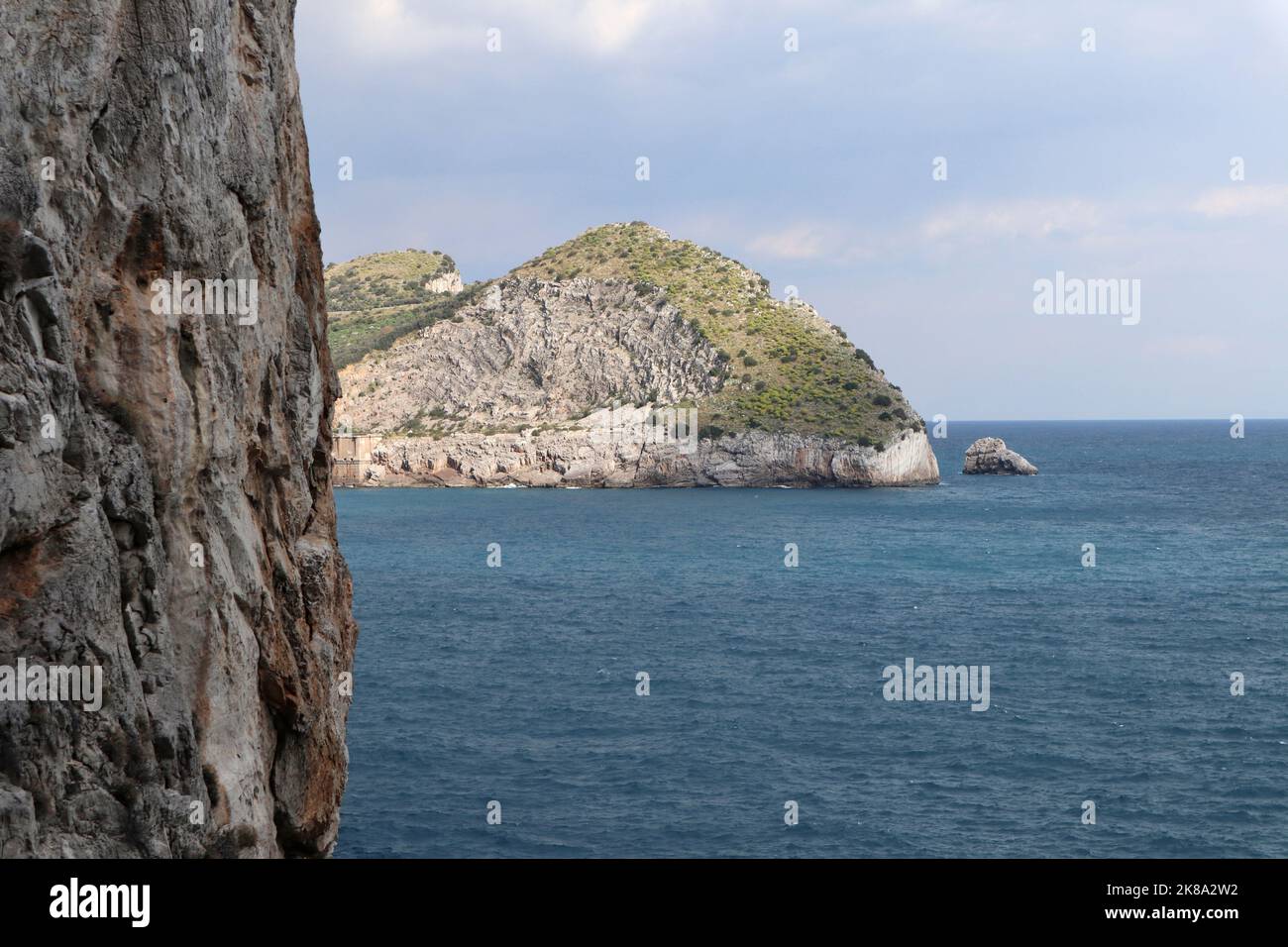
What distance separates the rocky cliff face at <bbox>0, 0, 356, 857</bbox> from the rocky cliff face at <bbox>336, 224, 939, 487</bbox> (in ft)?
377

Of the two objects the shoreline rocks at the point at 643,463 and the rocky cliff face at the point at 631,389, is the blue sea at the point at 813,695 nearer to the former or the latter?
the shoreline rocks at the point at 643,463

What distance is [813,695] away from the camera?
4275cm

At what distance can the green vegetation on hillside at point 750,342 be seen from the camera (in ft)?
429

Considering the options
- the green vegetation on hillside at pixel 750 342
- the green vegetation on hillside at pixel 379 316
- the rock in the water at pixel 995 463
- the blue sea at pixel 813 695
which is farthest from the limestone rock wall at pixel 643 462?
the blue sea at pixel 813 695

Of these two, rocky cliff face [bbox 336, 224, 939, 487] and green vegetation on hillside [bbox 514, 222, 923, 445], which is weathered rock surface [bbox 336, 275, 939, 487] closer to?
rocky cliff face [bbox 336, 224, 939, 487]

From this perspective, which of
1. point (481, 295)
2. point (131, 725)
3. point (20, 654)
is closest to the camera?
point (20, 654)

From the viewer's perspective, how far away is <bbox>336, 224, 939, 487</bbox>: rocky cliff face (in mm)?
130375

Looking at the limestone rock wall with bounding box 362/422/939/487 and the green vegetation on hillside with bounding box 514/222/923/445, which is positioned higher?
the green vegetation on hillside with bounding box 514/222/923/445

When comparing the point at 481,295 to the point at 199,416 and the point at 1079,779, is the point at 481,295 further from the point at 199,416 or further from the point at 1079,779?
the point at 199,416

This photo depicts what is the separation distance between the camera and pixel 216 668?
44.7ft

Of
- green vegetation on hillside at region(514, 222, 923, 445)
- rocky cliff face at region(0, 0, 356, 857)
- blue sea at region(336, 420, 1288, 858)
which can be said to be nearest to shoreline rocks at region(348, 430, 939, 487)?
green vegetation on hillside at region(514, 222, 923, 445)

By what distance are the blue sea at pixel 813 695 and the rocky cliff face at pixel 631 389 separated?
40.4 metres

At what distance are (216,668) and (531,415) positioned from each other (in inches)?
5145
